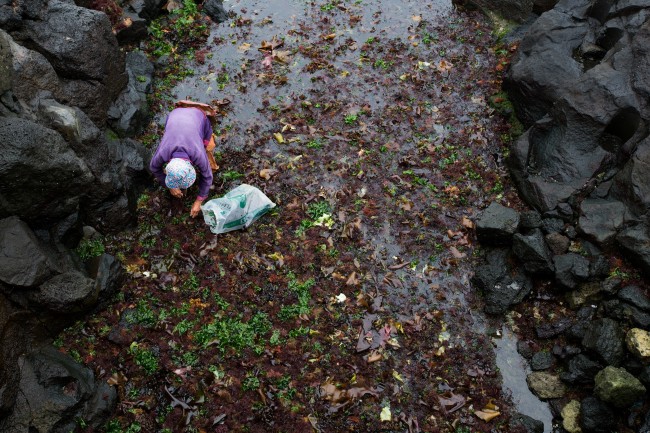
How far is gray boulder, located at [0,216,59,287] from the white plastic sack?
2.72 metres

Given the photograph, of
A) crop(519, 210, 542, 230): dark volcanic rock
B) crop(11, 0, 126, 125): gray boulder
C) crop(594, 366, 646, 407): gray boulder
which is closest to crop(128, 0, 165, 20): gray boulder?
crop(11, 0, 126, 125): gray boulder

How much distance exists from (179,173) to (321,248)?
2.86m

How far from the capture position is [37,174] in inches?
278

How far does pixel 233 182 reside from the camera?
9.80 m

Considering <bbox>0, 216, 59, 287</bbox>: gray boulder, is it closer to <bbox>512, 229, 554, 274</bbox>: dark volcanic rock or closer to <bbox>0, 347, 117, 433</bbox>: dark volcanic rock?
<bbox>0, 347, 117, 433</bbox>: dark volcanic rock

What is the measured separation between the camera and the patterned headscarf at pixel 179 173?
800cm

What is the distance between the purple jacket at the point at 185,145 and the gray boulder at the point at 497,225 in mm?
5083

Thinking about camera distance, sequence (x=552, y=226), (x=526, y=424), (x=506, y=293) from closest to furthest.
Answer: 1. (x=526, y=424)
2. (x=506, y=293)
3. (x=552, y=226)

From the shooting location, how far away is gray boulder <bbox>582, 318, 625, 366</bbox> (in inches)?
287

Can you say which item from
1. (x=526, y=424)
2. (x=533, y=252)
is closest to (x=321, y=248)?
(x=533, y=252)

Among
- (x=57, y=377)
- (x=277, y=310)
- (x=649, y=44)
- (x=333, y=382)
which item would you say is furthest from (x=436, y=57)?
(x=57, y=377)

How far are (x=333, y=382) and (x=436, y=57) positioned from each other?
879 centimetres

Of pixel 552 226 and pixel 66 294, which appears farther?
pixel 552 226

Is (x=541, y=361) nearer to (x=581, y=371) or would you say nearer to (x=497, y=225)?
(x=581, y=371)
